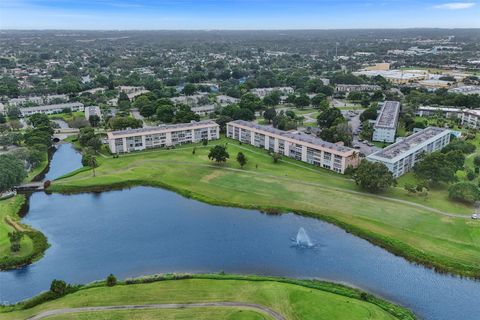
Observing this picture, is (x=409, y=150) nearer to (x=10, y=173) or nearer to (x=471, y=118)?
(x=471, y=118)

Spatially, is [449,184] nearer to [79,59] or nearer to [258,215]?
[258,215]

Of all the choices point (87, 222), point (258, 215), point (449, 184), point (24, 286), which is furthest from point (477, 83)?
point (24, 286)

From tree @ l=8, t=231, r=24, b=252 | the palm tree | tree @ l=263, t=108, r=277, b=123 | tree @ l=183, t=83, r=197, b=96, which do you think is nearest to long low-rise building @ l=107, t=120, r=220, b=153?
the palm tree

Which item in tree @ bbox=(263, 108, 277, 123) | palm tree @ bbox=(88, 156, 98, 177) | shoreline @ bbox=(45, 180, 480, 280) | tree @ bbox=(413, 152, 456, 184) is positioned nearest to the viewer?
shoreline @ bbox=(45, 180, 480, 280)

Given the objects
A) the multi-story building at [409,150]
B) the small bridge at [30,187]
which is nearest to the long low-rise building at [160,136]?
the small bridge at [30,187]

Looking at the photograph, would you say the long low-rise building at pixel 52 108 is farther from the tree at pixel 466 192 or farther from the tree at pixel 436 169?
the tree at pixel 466 192

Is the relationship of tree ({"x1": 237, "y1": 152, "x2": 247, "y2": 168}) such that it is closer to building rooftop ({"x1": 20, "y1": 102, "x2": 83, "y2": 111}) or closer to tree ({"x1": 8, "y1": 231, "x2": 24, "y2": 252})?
tree ({"x1": 8, "y1": 231, "x2": 24, "y2": 252})
